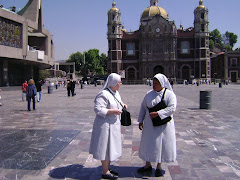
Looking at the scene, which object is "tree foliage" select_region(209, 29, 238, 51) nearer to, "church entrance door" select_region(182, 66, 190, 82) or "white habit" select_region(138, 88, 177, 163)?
"church entrance door" select_region(182, 66, 190, 82)

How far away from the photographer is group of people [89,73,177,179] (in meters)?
3.80

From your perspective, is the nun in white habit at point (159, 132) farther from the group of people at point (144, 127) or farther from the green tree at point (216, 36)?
the green tree at point (216, 36)

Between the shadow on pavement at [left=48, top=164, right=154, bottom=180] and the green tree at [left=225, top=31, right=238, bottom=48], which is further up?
the green tree at [left=225, top=31, right=238, bottom=48]

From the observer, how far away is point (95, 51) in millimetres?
109750

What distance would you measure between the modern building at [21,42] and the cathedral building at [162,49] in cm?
2043

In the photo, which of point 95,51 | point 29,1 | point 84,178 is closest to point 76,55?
point 95,51

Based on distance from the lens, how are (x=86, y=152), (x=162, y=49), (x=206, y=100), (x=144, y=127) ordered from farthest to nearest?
(x=162, y=49) → (x=206, y=100) → (x=86, y=152) → (x=144, y=127)

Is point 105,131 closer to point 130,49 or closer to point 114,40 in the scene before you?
point 114,40

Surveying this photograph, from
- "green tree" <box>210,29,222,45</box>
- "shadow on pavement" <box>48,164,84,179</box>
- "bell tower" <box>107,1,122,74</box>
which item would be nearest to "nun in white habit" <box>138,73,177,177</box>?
"shadow on pavement" <box>48,164,84,179</box>

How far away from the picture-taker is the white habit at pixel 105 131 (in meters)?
3.78

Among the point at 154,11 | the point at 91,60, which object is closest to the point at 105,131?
the point at 154,11

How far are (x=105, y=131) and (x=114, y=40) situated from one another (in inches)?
2192

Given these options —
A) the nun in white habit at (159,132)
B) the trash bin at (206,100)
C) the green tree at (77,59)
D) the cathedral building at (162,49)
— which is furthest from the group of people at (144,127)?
the green tree at (77,59)

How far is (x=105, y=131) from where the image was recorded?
3.79 m
